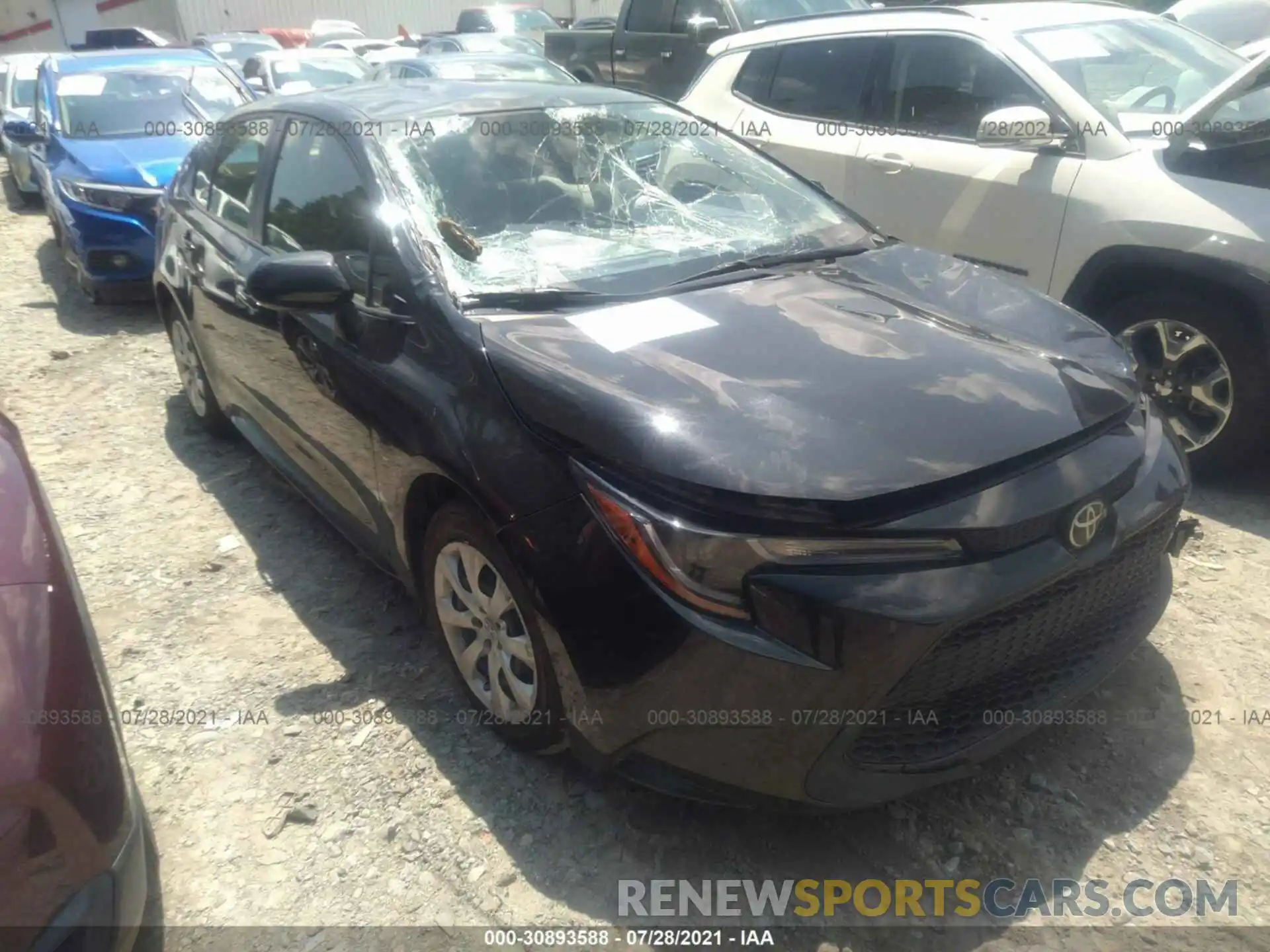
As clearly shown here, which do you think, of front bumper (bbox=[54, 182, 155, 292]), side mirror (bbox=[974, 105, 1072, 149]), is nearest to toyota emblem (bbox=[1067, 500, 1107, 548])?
side mirror (bbox=[974, 105, 1072, 149])

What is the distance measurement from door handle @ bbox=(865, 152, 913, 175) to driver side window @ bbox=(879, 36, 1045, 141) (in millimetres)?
166

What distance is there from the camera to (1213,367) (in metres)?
3.76

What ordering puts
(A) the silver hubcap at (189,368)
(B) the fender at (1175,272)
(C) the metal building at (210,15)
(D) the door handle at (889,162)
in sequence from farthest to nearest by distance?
(C) the metal building at (210,15), (D) the door handle at (889,162), (A) the silver hubcap at (189,368), (B) the fender at (1175,272)

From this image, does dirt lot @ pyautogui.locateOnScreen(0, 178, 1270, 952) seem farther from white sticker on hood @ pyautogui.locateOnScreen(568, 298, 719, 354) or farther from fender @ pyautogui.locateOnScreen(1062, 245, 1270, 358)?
white sticker on hood @ pyautogui.locateOnScreen(568, 298, 719, 354)

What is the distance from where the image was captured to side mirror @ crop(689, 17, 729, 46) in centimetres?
916

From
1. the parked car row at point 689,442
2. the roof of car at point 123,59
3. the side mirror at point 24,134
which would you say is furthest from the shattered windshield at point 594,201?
the roof of car at point 123,59

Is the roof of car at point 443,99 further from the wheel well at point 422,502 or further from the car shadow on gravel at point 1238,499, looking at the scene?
the car shadow on gravel at point 1238,499

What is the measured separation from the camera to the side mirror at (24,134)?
750 cm

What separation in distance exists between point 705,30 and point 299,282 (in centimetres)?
754

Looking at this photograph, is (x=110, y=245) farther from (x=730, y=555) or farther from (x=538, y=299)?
(x=730, y=555)

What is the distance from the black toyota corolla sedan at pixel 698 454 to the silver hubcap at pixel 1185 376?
4.03 ft

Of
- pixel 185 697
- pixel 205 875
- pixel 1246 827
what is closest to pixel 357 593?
pixel 185 697

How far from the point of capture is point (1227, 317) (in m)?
3.64

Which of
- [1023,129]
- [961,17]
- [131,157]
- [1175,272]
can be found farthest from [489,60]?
[1175,272]
